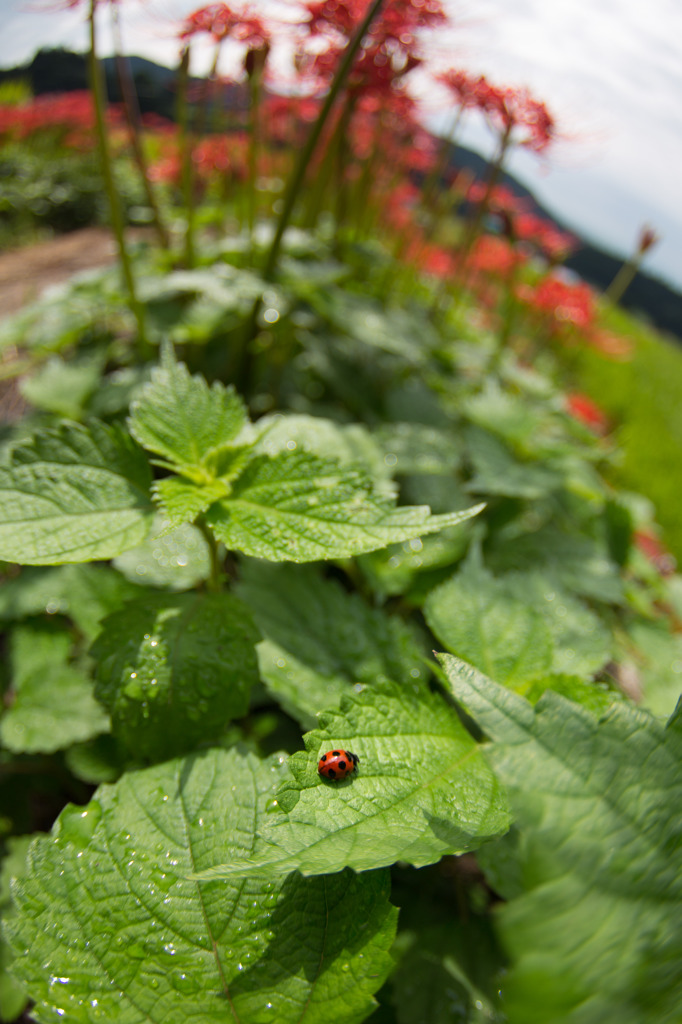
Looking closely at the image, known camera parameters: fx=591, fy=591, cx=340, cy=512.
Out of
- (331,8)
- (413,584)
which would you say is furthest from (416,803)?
(331,8)

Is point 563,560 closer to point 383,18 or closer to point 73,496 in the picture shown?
point 73,496

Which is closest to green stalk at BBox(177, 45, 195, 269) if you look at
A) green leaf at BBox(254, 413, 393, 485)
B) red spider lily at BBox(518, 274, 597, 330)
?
green leaf at BBox(254, 413, 393, 485)

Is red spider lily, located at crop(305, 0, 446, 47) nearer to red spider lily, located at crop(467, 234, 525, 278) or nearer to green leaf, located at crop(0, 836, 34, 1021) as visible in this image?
red spider lily, located at crop(467, 234, 525, 278)

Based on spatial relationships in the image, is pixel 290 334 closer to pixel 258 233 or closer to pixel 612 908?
pixel 258 233

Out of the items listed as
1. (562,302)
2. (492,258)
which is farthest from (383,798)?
(492,258)

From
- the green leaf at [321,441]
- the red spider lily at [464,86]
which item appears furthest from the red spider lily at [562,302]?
the green leaf at [321,441]
